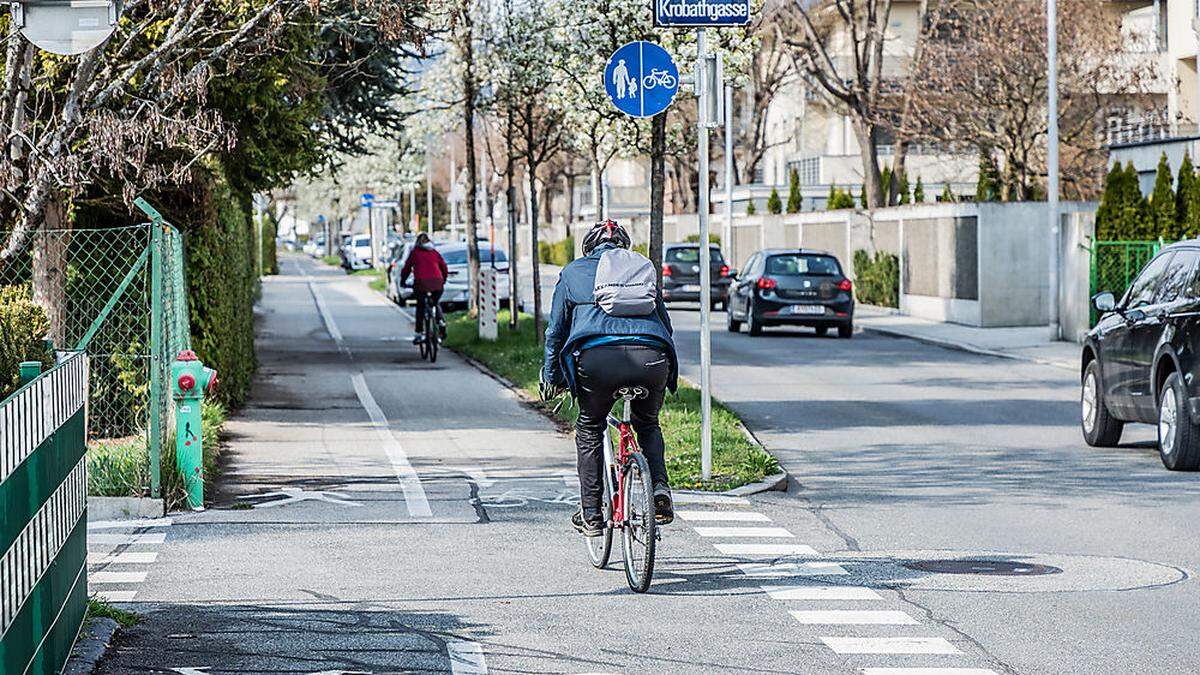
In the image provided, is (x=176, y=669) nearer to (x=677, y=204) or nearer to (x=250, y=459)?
(x=250, y=459)

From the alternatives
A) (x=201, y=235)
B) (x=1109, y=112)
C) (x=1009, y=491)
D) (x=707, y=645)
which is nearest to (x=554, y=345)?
(x=707, y=645)

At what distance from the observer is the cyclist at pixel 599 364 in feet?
29.4

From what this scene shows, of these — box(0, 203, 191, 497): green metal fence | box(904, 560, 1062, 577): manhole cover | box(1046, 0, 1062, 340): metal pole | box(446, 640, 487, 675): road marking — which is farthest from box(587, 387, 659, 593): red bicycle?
box(1046, 0, 1062, 340): metal pole

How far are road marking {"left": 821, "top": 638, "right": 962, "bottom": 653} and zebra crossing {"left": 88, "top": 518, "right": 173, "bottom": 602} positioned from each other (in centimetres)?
312

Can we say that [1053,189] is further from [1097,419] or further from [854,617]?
[854,617]

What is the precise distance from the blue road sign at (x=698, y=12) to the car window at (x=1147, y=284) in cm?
470

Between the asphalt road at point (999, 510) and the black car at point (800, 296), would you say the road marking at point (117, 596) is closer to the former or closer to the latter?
the asphalt road at point (999, 510)

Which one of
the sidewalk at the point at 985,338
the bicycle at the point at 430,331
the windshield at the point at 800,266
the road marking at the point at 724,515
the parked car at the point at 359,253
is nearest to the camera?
the road marking at the point at 724,515

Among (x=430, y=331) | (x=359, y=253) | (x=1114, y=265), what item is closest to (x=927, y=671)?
(x=430, y=331)

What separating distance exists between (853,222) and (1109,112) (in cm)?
1081

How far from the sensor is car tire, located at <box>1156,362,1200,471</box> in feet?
45.7

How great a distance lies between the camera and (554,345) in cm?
917

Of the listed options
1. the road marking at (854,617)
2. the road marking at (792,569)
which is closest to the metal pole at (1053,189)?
the road marking at (792,569)

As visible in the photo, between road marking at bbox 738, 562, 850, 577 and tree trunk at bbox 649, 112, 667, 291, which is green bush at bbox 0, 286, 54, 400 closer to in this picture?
road marking at bbox 738, 562, 850, 577
